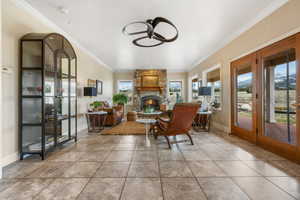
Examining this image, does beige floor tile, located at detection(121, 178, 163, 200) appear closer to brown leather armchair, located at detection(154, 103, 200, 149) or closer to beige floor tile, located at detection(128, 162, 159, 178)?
beige floor tile, located at detection(128, 162, 159, 178)

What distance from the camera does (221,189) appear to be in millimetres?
1722

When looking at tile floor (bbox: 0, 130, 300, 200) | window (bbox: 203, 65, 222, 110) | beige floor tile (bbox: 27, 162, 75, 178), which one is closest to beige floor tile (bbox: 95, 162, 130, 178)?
tile floor (bbox: 0, 130, 300, 200)

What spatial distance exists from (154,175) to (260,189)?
128 centimetres

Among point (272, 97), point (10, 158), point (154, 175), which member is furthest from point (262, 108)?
point (10, 158)

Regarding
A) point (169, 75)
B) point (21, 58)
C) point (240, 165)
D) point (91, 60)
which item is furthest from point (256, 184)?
point (169, 75)

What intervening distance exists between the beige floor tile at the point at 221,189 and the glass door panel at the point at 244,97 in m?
2.21

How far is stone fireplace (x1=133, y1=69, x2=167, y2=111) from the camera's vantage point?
8.70 meters

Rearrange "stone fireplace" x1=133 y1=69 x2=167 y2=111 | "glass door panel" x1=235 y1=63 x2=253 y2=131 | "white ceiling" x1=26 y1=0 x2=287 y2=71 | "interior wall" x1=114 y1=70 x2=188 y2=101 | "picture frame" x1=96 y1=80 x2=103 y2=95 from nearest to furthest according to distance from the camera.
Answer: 1. "white ceiling" x1=26 y1=0 x2=287 y2=71
2. "glass door panel" x1=235 y1=63 x2=253 y2=131
3. "picture frame" x1=96 y1=80 x2=103 y2=95
4. "stone fireplace" x1=133 y1=69 x2=167 y2=111
5. "interior wall" x1=114 y1=70 x2=188 y2=101

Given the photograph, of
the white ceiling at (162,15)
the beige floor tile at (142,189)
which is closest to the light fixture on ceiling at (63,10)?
the white ceiling at (162,15)

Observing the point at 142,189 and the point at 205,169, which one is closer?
the point at 142,189

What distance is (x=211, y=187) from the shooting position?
1765 millimetres

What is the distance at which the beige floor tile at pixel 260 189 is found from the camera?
1.59 meters

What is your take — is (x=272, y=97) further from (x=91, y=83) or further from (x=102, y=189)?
(x=91, y=83)

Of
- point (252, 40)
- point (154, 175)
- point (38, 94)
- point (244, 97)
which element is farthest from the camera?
point (244, 97)
